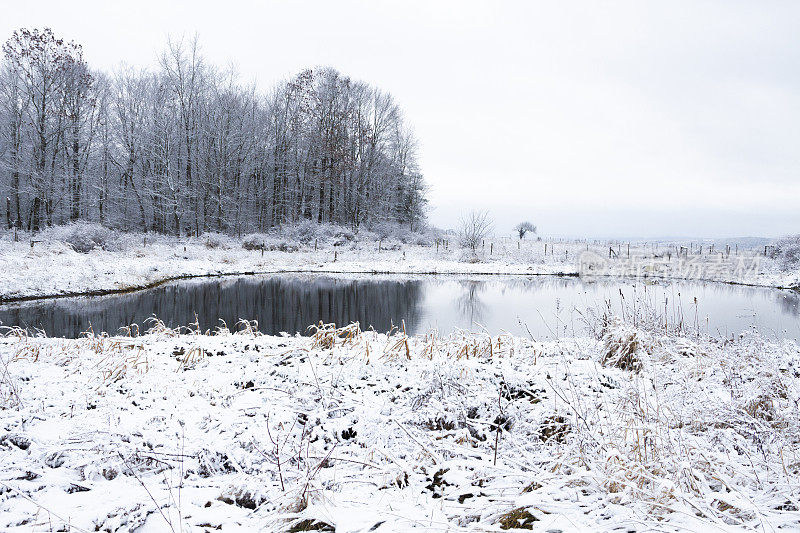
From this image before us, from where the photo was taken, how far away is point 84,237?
74.7ft

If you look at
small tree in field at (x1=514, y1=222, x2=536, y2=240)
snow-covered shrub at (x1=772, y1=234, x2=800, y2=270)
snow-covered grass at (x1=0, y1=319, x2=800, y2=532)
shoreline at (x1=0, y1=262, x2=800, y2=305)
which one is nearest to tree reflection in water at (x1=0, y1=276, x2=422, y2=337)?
shoreline at (x1=0, y1=262, x2=800, y2=305)

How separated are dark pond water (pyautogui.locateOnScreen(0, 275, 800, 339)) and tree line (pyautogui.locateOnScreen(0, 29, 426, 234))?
17654 millimetres

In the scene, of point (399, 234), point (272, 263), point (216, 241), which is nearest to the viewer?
point (272, 263)

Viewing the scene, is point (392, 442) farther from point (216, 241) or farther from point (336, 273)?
point (216, 241)

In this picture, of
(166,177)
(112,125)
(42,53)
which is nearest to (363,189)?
(166,177)

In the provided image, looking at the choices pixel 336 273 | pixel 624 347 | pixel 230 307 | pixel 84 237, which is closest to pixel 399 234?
pixel 336 273

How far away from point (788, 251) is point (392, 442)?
34135mm

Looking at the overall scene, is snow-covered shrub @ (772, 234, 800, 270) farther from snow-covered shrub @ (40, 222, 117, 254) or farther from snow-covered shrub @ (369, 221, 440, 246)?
snow-covered shrub @ (40, 222, 117, 254)

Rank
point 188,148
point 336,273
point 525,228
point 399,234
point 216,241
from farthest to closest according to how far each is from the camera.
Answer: point 525,228 < point 399,234 < point 188,148 < point 216,241 < point 336,273

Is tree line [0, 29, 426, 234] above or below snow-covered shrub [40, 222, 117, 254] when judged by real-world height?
above

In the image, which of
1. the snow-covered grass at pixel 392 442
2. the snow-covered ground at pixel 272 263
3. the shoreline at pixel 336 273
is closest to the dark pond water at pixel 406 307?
the shoreline at pixel 336 273

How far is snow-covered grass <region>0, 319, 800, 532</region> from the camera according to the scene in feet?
7.64

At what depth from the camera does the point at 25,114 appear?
29594 mm

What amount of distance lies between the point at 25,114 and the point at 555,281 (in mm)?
34655
